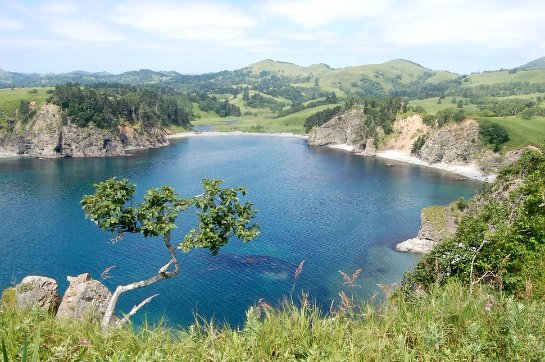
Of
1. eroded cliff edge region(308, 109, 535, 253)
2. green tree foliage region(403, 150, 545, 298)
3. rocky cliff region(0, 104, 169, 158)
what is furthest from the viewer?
rocky cliff region(0, 104, 169, 158)

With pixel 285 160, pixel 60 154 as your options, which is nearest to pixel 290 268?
pixel 285 160

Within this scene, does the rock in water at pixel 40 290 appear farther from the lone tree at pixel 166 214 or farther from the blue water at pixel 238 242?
the blue water at pixel 238 242

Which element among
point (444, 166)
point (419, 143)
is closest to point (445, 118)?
point (419, 143)

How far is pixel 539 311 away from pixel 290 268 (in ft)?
180

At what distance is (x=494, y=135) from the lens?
149625 mm

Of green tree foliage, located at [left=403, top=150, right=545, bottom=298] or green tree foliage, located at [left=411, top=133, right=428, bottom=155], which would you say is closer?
green tree foliage, located at [left=403, top=150, right=545, bottom=298]

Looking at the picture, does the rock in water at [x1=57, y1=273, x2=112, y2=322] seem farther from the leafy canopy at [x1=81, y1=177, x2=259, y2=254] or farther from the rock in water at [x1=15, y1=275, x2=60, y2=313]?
the leafy canopy at [x1=81, y1=177, x2=259, y2=254]

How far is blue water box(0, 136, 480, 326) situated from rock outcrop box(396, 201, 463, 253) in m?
2.58

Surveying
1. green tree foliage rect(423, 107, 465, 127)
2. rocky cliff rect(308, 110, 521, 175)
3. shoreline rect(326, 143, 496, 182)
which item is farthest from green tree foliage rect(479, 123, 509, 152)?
green tree foliage rect(423, 107, 465, 127)

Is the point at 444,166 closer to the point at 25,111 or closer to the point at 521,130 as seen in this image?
the point at 521,130

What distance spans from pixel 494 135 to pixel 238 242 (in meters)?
119

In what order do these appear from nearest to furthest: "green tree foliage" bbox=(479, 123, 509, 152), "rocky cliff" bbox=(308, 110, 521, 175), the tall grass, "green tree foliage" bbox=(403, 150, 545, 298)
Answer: the tall grass < "green tree foliage" bbox=(403, 150, 545, 298) < "rocky cliff" bbox=(308, 110, 521, 175) < "green tree foliage" bbox=(479, 123, 509, 152)

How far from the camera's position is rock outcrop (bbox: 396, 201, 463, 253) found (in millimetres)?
68250

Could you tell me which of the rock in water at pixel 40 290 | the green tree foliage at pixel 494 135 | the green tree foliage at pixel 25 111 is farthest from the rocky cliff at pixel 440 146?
the green tree foliage at pixel 25 111
